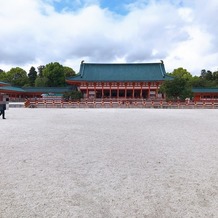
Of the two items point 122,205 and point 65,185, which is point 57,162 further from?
point 122,205

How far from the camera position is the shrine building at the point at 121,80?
127ft

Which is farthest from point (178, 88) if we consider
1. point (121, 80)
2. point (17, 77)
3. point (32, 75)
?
point (17, 77)

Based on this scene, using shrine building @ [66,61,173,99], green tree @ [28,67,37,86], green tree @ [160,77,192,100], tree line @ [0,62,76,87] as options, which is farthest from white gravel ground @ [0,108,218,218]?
green tree @ [28,67,37,86]

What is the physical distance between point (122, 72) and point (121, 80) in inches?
204

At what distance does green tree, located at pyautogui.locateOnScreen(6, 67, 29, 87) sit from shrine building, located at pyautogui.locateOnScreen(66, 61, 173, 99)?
3167cm

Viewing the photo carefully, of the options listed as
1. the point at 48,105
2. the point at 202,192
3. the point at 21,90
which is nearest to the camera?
the point at 202,192

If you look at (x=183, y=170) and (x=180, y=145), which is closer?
(x=183, y=170)

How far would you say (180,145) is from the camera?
6.69 m

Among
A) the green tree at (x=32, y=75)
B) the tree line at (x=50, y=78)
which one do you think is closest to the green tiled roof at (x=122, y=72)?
the tree line at (x=50, y=78)

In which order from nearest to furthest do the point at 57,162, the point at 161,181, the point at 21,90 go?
the point at 161,181, the point at 57,162, the point at 21,90

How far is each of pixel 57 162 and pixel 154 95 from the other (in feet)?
118

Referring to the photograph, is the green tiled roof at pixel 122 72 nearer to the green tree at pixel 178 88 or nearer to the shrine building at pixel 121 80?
the shrine building at pixel 121 80

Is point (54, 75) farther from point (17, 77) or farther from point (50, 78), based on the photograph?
point (17, 77)

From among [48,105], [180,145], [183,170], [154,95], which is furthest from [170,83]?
[183,170]
